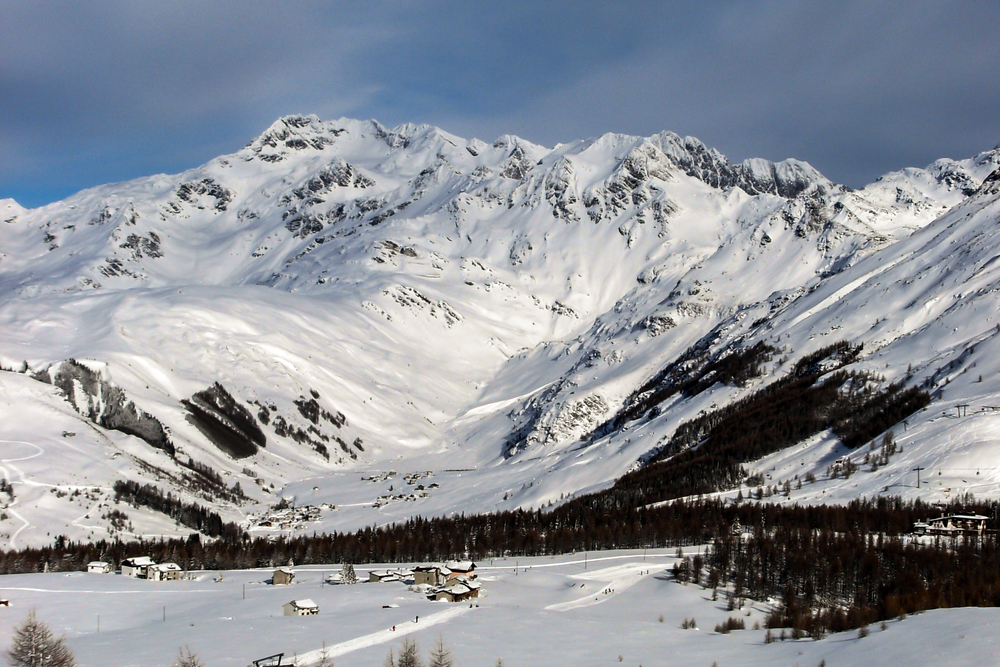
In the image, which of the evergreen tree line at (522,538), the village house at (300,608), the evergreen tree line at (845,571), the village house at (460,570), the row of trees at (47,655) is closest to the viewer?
the row of trees at (47,655)

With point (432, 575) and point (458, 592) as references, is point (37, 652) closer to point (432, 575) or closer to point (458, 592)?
point (458, 592)

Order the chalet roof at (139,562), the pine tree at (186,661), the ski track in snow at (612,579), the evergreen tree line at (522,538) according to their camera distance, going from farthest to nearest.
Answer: the evergreen tree line at (522,538)
the chalet roof at (139,562)
the ski track in snow at (612,579)
the pine tree at (186,661)

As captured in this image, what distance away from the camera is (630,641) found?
77500 millimetres

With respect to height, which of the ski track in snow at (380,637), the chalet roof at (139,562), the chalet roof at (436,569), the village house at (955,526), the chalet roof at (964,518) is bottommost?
the ski track in snow at (380,637)

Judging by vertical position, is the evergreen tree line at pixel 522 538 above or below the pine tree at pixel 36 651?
above

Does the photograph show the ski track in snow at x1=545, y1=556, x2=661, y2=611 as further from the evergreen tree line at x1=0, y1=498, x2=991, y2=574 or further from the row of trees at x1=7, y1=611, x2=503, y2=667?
the row of trees at x1=7, y1=611, x2=503, y2=667

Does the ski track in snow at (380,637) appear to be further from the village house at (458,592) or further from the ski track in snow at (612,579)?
the ski track in snow at (612,579)

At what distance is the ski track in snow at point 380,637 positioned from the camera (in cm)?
7019

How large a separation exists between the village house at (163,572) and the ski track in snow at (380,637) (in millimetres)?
50842

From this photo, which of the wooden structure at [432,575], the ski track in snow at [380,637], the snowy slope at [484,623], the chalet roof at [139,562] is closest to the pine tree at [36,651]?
the snowy slope at [484,623]

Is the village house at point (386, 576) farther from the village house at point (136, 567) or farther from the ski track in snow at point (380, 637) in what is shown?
the village house at point (136, 567)

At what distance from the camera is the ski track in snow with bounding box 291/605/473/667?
70.2 meters

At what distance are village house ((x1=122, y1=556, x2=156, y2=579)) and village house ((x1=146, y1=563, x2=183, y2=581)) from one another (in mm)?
1327

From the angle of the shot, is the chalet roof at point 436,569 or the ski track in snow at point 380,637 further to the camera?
the chalet roof at point 436,569
